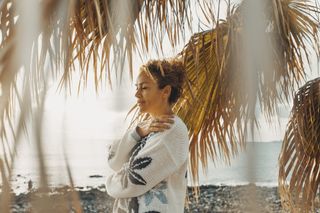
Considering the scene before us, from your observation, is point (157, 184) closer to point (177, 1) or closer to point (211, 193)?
point (177, 1)

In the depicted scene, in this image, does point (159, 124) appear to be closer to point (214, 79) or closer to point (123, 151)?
point (123, 151)

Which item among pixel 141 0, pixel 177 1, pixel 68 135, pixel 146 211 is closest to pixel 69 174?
pixel 68 135

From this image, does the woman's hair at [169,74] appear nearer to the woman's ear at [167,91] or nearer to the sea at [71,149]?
the woman's ear at [167,91]

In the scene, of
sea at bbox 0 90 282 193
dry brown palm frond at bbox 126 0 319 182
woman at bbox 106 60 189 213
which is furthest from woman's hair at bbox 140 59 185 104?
sea at bbox 0 90 282 193

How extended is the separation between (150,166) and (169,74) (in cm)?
16

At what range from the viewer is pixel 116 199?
0.95 metres

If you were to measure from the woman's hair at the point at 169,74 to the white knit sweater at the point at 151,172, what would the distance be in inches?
2.1

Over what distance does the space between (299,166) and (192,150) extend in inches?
12.2

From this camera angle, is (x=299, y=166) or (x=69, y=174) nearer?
(x=69, y=174)

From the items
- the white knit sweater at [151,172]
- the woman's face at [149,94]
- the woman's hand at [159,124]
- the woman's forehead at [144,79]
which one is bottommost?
the white knit sweater at [151,172]

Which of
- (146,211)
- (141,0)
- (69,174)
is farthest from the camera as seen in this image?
(146,211)

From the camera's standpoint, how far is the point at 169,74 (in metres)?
0.95

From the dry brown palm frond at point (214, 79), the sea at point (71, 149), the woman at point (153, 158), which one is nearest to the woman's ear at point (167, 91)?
the woman at point (153, 158)

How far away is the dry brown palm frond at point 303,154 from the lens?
159cm
